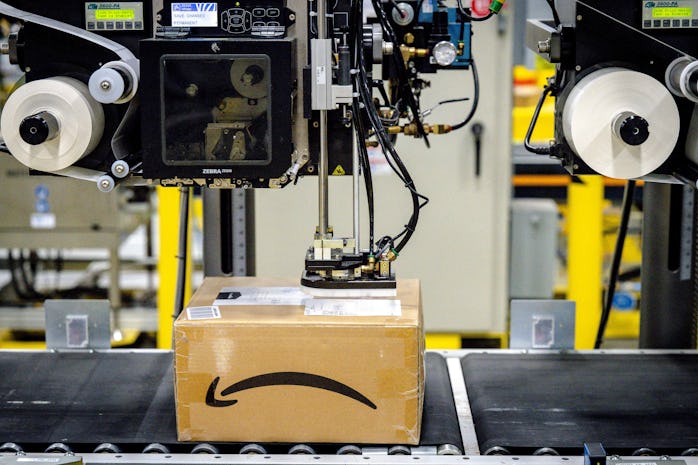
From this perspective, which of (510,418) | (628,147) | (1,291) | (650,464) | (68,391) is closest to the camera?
(650,464)

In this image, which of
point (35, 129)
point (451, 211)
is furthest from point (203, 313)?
point (451, 211)

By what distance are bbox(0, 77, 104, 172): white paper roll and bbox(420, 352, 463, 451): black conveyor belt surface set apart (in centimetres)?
73

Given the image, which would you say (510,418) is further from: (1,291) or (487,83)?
(1,291)

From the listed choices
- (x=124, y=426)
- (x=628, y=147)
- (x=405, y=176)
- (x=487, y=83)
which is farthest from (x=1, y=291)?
(x=628, y=147)

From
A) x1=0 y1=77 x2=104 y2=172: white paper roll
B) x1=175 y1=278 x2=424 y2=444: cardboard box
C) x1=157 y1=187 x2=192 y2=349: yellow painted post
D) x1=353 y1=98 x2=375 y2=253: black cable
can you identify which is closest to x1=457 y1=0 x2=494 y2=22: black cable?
x1=353 y1=98 x2=375 y2=253: black cable

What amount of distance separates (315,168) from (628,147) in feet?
1.66

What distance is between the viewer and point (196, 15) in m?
1.50

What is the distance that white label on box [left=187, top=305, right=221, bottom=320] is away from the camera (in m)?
1.53

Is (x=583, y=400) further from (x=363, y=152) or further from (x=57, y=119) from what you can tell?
(x=57, y=119)

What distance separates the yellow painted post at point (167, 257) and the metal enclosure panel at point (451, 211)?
0.31 meters

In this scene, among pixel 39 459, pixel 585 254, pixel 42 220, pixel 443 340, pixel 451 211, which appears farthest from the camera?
pixel 585 254

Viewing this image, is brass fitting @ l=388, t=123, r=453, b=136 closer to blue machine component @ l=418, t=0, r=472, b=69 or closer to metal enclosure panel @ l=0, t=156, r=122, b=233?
blue machine component @ l=418, t=0, r=472, b=69

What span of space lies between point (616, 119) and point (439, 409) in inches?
23.1

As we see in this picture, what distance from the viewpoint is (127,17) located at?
5.12 feet
